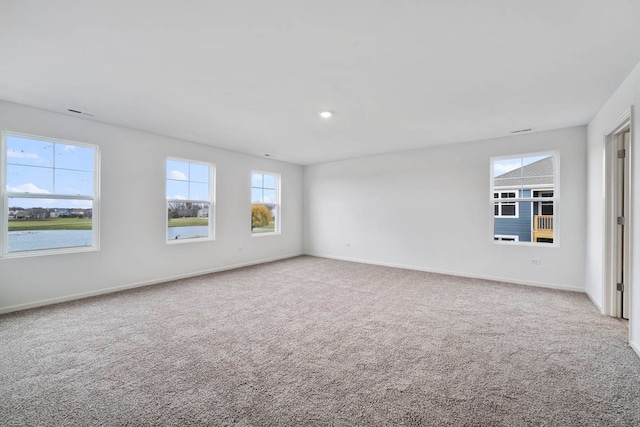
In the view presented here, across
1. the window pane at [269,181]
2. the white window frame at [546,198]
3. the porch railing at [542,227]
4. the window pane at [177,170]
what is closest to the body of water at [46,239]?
the window pane at [177,170]

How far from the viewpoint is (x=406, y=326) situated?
10.0ft

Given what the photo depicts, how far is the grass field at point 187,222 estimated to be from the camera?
17.0ft

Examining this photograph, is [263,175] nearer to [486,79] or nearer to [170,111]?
[170,111]

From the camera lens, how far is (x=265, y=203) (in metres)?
6.98

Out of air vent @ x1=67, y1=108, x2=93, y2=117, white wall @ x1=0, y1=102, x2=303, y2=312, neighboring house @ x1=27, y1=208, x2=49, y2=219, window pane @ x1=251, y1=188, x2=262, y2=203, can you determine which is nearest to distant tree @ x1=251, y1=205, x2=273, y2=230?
window pane @ x1=251, y1=188, x2=262, y2=203

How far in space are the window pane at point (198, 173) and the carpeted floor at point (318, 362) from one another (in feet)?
7.74

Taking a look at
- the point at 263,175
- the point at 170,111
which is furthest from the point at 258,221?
the point at 170,111

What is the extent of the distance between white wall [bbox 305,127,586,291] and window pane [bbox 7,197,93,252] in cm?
484

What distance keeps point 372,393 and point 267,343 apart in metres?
1.13

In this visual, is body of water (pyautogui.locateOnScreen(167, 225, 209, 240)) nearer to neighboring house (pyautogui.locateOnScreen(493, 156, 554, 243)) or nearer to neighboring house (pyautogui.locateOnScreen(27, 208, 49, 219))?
neighboring house (pyautogui.locateOnScreen(27, 208, 49, 219))

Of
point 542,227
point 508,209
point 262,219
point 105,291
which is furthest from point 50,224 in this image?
point 542,227

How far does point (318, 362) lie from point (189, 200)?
13.7ft

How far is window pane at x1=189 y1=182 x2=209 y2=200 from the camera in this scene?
5.43m

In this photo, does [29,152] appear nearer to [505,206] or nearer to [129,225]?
[129,225]
